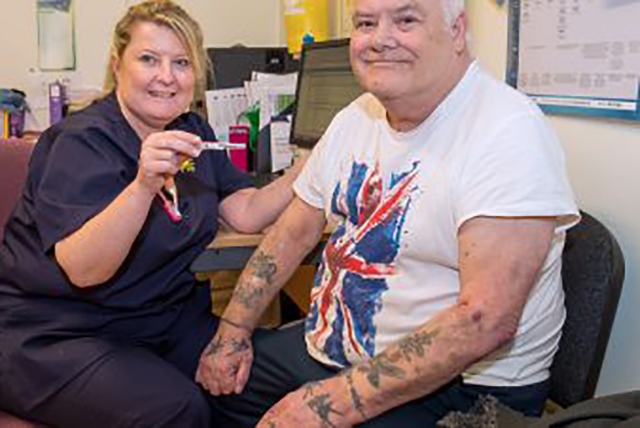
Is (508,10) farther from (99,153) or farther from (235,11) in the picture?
(235,11)

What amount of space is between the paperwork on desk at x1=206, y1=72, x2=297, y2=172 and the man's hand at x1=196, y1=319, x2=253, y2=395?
90 centimetres

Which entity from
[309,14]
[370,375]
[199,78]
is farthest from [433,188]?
[309,14]

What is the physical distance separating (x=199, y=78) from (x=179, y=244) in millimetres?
Answer: 381

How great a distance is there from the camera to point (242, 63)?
106 inches

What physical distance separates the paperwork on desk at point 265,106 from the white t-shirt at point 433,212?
0.95 m

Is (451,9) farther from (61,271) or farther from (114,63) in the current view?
(61,271)

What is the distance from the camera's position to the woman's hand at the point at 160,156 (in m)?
1.21

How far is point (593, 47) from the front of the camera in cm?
126

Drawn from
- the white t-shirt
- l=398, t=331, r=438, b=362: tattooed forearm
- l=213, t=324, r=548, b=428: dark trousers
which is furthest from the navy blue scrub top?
l=398, t=331, r=438, b=362: tattooed forearm

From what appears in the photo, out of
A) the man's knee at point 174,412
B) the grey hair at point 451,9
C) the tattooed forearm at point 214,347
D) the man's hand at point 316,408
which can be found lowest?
the man's knee at point 174,412

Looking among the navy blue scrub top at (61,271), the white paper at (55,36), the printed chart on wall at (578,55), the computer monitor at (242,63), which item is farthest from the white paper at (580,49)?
the white paper at (55,36)

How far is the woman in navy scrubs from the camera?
1.24 metres

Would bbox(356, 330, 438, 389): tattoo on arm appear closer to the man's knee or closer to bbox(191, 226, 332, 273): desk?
the man's knee

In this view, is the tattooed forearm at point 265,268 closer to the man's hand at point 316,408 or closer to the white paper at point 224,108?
the man's hand at point 316,408
